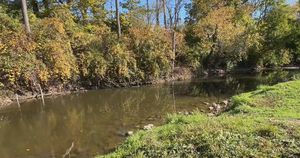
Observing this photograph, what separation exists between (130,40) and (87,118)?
1409cm

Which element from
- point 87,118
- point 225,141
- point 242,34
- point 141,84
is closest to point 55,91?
point 141,84

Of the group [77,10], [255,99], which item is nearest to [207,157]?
[255,99]

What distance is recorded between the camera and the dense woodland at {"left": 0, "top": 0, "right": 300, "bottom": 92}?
20.8 metres

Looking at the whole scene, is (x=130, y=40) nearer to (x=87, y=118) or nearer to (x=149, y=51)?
(x=149, y=51)

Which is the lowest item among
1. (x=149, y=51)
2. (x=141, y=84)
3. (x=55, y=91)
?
(x=141, y=84)

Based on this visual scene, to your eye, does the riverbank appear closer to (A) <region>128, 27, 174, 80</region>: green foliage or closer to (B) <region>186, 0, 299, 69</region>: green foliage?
(A) <region>128, 27, 174, 80</region>: green foliage

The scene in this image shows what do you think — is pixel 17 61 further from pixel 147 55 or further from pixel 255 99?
pixel 255 99

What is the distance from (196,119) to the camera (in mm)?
9164

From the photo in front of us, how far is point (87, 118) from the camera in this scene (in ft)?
48.0

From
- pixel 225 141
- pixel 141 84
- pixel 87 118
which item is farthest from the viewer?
pixel 141 84

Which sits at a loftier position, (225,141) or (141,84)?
(225,141)

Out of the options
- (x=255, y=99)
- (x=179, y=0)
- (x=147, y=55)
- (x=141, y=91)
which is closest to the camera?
(x=255, y=99)

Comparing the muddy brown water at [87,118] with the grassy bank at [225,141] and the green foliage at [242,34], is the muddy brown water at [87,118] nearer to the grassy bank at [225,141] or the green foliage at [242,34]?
the grassy bank at [225,141]

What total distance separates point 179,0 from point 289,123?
91.4ft
